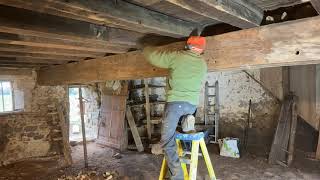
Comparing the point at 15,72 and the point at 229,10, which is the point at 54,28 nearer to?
the point at 229,10

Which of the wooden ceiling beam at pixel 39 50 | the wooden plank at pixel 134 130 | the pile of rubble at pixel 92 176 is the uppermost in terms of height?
the wooden ceiling beam at pixel 39 50

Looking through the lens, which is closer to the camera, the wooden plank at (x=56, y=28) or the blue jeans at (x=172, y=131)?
the wooden plank at (x=56, y=28)

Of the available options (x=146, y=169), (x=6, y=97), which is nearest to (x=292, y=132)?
(x=146, y=169)

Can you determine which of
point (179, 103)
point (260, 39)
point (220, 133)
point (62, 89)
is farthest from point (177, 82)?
point (220, 133)

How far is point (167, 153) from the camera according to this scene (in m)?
2.19

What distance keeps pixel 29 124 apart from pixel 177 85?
373cm

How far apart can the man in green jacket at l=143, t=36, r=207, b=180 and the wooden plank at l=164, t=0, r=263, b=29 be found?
388 millimetres

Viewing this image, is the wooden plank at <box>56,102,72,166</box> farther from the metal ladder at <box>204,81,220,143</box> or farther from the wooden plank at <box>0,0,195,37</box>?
the wooden plank at <box>0,0,195,37</box>

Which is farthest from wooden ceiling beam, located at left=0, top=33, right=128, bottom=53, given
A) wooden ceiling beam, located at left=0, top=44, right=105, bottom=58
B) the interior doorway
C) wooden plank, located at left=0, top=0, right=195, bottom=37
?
the interior doorway

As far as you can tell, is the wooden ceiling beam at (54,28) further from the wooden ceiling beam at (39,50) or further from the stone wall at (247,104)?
the stone wall at (247,104)

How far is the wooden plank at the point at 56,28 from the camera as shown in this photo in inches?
66.8

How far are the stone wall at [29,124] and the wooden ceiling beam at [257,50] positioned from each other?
106 inches

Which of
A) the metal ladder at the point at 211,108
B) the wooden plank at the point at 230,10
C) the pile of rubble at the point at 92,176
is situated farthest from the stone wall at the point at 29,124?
the wooden plank at the point at 230,10

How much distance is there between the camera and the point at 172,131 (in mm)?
2166
